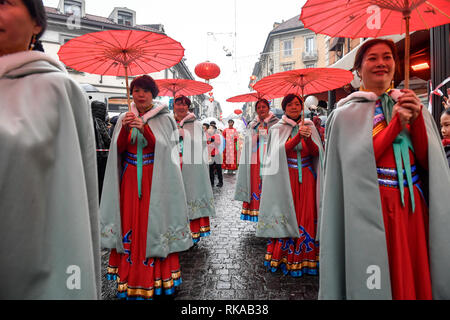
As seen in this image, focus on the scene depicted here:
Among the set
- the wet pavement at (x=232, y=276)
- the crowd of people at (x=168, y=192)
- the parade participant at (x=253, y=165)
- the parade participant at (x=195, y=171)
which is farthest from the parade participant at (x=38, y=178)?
the parade participant at (x=253, y=165)

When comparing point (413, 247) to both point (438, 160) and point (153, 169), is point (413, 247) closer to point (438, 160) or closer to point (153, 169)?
point (438, 160)

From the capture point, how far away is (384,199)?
1.84 meters

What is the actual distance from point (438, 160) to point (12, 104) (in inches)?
94.6

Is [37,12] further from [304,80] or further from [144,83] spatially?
[304,80]

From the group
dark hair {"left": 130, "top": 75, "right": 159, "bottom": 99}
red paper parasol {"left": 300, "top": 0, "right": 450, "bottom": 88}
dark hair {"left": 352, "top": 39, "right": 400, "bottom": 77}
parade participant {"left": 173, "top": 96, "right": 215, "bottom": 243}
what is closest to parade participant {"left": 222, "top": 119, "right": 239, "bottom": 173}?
parade participant {"left": 173, "top": 96, "right": 215, "bottom": 243}

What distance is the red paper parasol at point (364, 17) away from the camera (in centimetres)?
208

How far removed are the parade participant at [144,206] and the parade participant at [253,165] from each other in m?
2.72

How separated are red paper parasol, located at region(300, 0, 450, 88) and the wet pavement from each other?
273 centimetres

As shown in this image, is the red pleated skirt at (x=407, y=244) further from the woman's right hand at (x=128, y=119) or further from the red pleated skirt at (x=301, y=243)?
the woman's right hand at (x=128, y=119)

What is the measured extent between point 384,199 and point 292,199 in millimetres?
1862

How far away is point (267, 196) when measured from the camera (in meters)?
3.77

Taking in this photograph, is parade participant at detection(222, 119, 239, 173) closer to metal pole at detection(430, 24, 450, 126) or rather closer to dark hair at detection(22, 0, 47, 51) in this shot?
metal pole at detection(430, 24, 450, 126)

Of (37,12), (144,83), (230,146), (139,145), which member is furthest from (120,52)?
(230,146)

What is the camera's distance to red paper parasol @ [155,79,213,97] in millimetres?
5001
